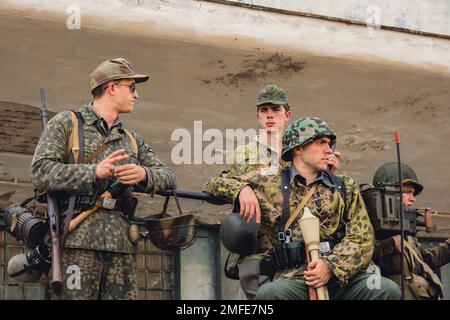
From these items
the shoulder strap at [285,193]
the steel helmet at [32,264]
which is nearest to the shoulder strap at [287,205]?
the shoulder strap at [285,193]

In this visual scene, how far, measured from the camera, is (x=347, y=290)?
611 centimetres

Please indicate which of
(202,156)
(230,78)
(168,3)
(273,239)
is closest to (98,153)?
(273,239)

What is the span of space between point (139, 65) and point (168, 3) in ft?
2.33

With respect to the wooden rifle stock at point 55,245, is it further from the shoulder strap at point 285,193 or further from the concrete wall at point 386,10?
the concrete wall at point 386,10

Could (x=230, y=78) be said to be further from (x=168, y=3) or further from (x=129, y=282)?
(x=129, y=282)

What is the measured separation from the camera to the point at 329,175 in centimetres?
643

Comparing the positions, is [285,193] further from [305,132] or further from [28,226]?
[28,226]

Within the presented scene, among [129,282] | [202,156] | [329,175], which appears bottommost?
[129,282]

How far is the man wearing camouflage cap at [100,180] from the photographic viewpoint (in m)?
5.91

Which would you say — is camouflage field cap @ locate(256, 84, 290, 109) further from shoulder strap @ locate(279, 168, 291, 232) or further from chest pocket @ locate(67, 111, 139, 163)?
chest pocket @ locate(67, 111, 139, 163)

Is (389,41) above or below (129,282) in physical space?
above

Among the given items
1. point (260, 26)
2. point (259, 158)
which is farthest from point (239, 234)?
point (260, 26)

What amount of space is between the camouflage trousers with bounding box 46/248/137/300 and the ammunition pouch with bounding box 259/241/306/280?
34.7 inches

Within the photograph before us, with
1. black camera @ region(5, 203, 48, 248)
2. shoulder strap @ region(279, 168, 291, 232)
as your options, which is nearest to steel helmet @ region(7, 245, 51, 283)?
black camera @ region(5, 203, 48, 248)
